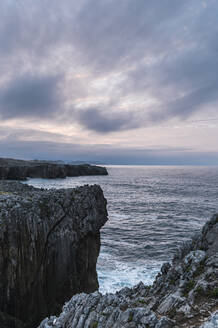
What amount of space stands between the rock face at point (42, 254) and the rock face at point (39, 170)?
88573mm

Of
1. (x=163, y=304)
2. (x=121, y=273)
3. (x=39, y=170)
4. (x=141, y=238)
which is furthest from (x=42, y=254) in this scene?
(x=39, y=170)

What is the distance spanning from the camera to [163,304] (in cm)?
704

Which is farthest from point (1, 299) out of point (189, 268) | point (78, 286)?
point (189, 268)

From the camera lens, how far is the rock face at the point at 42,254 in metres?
12.1

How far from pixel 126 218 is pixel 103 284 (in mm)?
22650

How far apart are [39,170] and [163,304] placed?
12407 centimetres

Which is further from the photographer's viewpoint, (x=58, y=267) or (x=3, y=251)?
(x=58, y=267)

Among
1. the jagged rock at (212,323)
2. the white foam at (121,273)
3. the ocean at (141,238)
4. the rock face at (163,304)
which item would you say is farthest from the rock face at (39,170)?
the jagged rock at (212,323)

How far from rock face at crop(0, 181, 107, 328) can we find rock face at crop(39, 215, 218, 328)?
5.36 m

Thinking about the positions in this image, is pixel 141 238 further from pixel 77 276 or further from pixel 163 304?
pixel 163 304

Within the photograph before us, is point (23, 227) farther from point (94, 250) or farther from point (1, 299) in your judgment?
point (94, 250)

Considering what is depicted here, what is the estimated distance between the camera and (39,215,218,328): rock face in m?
6.15

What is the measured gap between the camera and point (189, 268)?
8633 mm

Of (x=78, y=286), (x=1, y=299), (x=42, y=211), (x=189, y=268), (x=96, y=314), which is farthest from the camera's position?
(x=78, y=286)
